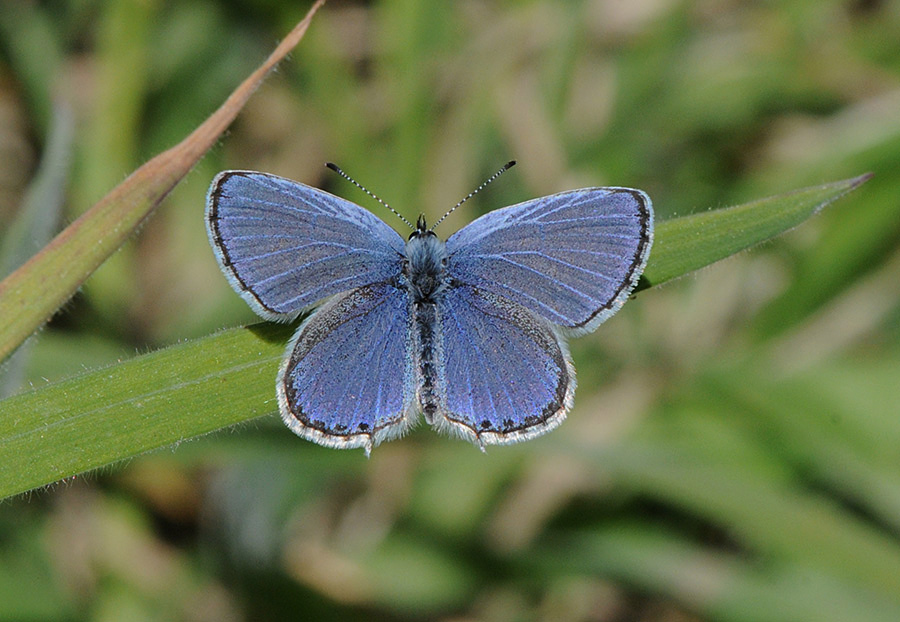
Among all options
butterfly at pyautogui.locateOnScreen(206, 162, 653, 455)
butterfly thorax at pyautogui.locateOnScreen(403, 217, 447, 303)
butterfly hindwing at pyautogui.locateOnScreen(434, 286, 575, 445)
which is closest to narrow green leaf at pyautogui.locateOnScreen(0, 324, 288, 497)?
butterfly at pyautogui.locateOnScreen(206, 162, 653, 455)

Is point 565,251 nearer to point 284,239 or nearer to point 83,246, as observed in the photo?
point 284,239

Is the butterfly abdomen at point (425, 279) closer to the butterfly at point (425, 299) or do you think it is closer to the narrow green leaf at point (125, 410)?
the butterfly at point (425, 299)

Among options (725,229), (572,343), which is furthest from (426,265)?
(572,343)

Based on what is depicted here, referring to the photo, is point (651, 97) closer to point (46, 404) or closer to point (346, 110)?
point (346, 110)

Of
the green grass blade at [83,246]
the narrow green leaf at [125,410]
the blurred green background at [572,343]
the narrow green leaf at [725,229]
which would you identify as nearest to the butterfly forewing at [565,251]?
the narrow green leaf at [725,229]

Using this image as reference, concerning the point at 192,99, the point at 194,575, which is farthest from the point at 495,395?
the point at 192,99
